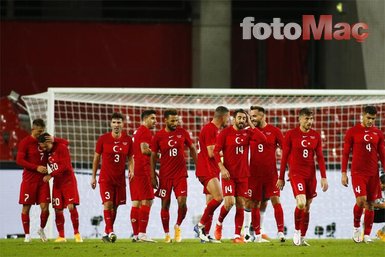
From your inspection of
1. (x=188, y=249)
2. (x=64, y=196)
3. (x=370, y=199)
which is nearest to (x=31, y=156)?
(x=64, y=196)

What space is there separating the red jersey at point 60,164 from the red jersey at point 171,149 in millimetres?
1240

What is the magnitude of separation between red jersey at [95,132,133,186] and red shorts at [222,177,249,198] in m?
1.47

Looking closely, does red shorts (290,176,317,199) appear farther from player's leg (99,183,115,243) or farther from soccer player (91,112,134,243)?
player's leg (99,183,115,243)

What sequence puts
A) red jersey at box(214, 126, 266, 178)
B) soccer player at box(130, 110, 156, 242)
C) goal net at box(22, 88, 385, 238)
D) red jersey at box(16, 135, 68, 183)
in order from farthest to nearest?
goal net at box(22, 88, 385, 238) → red jersey at box(16, 135, 68, 183) → soccer player at box(130, 110, 156, 242) → red jersey at box(214, 126, 266, 178)

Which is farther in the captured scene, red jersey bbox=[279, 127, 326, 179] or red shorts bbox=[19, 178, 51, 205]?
red shorts bbox=[19, 178, 51, 205]

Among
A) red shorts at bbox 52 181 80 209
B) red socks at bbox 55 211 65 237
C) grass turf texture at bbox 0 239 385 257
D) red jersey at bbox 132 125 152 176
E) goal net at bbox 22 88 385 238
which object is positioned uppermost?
goal net at bbox 22 88 385 238

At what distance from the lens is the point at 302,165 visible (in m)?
12.8

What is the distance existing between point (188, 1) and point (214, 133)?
11.5 m

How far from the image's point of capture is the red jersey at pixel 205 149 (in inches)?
517

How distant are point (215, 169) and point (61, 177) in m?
2.00

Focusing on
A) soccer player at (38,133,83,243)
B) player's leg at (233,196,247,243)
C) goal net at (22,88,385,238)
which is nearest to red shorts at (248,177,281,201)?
player's leg at (233,196,247,243)

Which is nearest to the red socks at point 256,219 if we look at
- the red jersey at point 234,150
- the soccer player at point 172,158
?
the red jersey at point 234,150

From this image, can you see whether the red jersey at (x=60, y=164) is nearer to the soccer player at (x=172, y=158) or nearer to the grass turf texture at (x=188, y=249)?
the grass turf texture at (x=188, y=249)

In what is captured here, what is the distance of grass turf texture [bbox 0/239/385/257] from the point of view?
1145 centimetres
